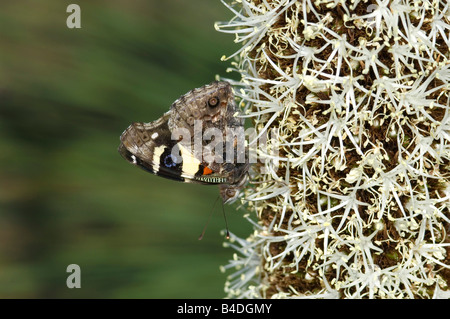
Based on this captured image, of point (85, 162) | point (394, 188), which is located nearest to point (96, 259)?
point (85, 162)

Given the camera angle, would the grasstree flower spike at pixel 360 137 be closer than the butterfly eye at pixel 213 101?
Yes

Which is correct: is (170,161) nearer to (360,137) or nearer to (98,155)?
(98,155)

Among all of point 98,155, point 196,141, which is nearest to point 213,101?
point 196,141

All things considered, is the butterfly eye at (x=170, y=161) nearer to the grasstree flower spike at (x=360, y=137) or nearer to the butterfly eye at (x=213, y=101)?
the butterfly eye at (x=213, y=101)

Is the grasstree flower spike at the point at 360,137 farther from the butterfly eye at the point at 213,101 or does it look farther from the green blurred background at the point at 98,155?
the green blurred background at the point at 98,155

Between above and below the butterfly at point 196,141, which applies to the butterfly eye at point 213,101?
above

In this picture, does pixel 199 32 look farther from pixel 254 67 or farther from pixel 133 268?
pixel 133 268

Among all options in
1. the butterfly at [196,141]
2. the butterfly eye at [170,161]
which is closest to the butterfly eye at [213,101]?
the butterfly at [196,141]
